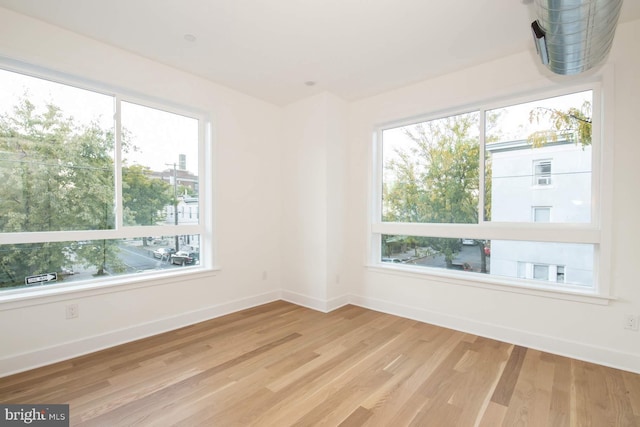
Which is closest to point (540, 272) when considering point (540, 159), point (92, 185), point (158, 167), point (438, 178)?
point (540, 159)

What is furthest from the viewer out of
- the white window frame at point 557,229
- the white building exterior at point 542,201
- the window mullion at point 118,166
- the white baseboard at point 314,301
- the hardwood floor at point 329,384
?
the white baseboard at point 314,301

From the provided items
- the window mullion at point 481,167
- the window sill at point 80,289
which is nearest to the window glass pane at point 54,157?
the window sill at point 80,289

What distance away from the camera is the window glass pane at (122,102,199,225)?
3.01 metres

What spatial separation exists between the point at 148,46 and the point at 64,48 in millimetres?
645

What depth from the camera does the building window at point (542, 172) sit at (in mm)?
2816

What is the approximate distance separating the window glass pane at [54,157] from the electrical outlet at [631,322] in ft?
15.1

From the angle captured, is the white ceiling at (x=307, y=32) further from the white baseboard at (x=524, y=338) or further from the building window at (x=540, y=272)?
the white baseboard at (x=524, y=338)

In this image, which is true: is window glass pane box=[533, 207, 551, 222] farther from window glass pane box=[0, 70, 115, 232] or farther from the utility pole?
window glass pane box=[0, 70, 115, 232]

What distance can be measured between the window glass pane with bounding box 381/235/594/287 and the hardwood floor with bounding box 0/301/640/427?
0.72 m

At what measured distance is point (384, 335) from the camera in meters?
3.04

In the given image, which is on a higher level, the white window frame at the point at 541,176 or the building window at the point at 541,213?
the white window frame at the point at 541,176

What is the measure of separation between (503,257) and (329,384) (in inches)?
86.1

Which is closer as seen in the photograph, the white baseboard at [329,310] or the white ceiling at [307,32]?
the white ceiling at [307,32]

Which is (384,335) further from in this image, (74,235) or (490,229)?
(74,235)
